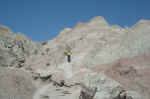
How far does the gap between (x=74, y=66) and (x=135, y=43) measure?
10917 mm

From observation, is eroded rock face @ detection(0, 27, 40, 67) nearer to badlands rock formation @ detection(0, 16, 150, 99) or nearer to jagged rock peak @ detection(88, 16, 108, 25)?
badlands rock formation @ detection(0, 16, 150, 99)

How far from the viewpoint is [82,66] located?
2756cm

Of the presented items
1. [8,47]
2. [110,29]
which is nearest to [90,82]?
[8,47]

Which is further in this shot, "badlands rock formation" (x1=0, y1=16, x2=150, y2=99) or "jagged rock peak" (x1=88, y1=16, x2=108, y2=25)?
"jagged rock peak" (x1=88, y1=16, x2=108, y2=25)

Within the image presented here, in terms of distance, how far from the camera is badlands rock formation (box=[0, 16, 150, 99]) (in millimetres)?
18875

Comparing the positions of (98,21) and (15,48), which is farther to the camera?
(98,21)

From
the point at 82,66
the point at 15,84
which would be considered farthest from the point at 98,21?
the point at 15,84

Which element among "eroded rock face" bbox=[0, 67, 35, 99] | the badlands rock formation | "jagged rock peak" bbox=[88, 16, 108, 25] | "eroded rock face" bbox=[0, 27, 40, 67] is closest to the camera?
the badlands rock formation

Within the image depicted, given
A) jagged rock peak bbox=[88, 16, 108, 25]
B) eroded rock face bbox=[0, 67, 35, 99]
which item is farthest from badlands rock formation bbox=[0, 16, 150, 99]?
jagged rock peak bbox=[88, 16, 108, 25]

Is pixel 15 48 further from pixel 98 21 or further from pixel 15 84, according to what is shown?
pixel 98 21

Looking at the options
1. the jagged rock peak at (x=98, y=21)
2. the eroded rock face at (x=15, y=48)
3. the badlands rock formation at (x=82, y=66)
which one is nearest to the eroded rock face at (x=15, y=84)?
the badlands rock formation at (x=82, y=66)

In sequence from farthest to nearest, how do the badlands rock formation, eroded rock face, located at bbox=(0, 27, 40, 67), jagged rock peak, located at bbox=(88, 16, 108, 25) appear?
jagged rock peak, located at bbox=(88, 16, 108, 25), eroded rock face, located at bbox=(0, 27, 40, 67), the badlands rock formation

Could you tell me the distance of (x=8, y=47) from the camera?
29.3 metres

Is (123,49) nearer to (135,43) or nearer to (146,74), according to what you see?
(135,43)
